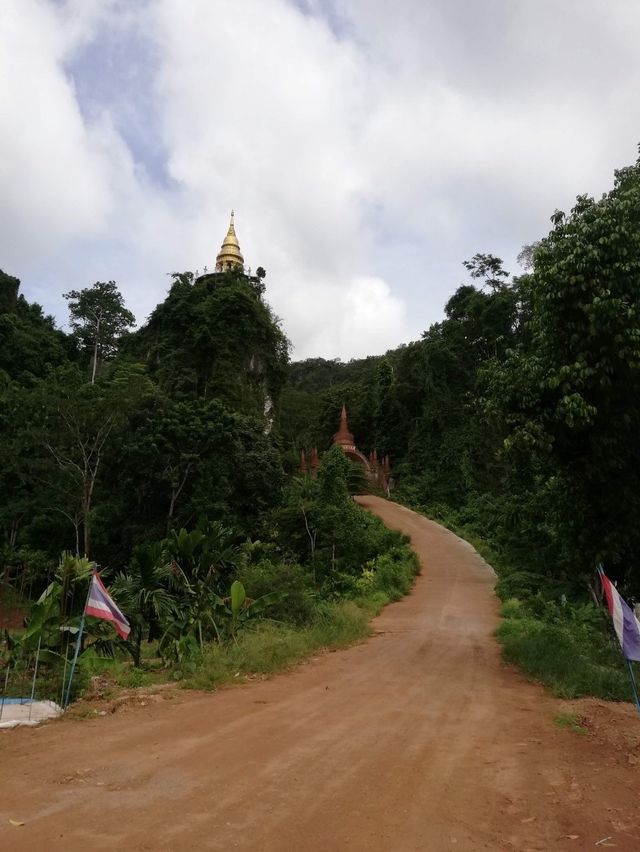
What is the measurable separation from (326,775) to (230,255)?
50.9 metres

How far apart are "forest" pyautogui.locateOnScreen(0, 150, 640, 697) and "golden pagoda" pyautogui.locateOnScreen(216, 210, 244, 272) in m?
8.10

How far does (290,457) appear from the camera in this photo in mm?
32500

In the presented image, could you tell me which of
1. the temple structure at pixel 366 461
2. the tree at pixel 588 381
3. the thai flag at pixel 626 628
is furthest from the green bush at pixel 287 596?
the temple structure at pixel 366 461

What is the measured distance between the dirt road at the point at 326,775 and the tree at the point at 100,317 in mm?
49827

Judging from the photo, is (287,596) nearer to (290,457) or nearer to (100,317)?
(290,457)

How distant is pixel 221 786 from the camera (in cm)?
486

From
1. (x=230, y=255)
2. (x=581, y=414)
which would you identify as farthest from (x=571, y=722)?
(x=230, y=255)

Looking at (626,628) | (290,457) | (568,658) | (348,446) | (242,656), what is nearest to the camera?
(626,628)

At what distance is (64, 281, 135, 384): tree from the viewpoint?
5359cm

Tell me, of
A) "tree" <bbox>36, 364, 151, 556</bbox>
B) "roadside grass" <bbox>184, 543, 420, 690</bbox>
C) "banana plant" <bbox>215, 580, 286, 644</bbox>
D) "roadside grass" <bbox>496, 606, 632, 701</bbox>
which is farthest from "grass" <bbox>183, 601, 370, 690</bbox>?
"tree" <bbox>36, 364, 151, 556</bbox>

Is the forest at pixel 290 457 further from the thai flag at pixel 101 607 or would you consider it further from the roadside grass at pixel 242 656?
the thai flag at pixel 101 607

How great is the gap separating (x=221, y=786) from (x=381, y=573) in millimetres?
17338

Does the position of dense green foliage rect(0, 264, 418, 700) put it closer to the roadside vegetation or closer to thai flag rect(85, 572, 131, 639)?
thai flag rect(85, 572, 131, 639)

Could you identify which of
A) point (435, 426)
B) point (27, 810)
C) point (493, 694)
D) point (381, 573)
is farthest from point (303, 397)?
point (27, 810)
